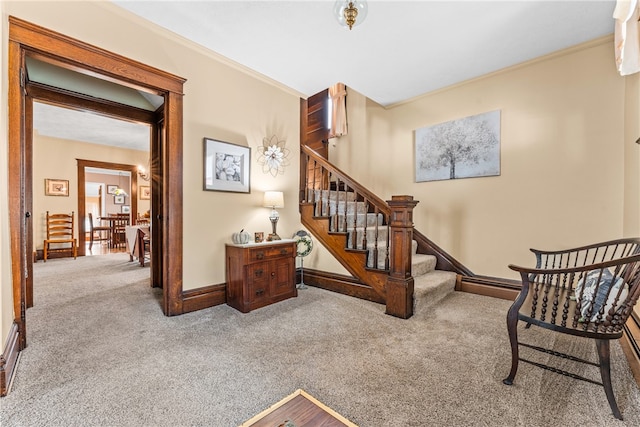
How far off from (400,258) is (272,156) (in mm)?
2061

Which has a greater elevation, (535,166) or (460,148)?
(460,148)

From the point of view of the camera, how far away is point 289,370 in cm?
180

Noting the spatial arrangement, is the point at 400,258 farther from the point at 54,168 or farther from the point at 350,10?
the point at 54,168

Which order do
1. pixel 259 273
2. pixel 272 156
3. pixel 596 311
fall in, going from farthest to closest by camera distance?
1. pixel 272 156
2. pixel 259 273
3. pixel 596 311

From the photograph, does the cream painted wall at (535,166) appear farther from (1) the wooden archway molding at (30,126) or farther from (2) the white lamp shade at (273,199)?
(1) the wooden archway molding at (30,126)

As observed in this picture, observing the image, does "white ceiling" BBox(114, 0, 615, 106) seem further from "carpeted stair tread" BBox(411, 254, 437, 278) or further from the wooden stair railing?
"carpeted stair tread" BBox(411, 254, 437, 278)

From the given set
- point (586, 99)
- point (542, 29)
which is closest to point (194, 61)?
point (542, 29)

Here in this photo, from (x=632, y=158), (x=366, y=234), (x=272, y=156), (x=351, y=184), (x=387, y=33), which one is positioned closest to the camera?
(x=632, y=158)

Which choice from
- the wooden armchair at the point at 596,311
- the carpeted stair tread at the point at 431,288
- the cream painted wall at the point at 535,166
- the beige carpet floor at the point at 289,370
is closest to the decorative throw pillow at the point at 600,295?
the wooden armchair at the point at 596,311

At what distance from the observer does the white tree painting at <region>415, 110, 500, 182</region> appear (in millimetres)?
3434

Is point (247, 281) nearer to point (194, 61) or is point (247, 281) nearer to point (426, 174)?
point (194, 61)

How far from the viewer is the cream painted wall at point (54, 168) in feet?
19.7

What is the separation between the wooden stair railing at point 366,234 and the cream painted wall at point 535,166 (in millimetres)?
1064

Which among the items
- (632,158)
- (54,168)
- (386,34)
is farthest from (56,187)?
(632,158)
